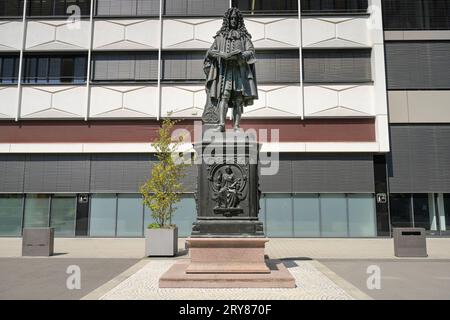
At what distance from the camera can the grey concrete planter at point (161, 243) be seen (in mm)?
13430

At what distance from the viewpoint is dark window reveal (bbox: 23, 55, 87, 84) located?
2334 cm

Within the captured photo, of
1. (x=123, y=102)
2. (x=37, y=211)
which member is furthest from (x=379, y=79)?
Result: (x=37, y=211)

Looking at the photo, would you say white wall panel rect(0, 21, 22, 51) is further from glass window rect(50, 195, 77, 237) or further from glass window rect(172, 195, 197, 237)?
glass window rect(172, 195, 197, 237)

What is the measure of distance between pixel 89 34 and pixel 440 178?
22.4 metres

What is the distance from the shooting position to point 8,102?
22625mm

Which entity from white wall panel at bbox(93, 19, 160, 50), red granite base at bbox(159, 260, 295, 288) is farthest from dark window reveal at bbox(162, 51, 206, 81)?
red granite base at bbox(159, 260, 295, 288)

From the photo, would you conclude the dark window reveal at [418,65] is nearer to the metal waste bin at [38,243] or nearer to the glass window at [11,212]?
the metal waste bin at [38,243]

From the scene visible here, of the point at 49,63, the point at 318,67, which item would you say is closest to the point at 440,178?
the point at 318,67

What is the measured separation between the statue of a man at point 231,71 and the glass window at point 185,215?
542 inches

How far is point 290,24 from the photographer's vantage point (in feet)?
75.7

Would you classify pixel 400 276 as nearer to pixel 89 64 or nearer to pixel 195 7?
pixel 195 7

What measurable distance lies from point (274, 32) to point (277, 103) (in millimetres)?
4361

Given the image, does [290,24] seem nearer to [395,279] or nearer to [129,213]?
[129,213]

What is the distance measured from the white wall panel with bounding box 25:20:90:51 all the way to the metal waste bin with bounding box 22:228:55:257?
13.0m
